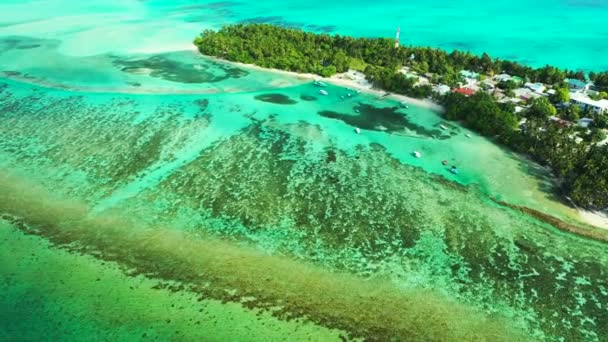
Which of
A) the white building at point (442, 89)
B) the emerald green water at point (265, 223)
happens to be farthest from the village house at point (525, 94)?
the emerald green water at point (265, 223)

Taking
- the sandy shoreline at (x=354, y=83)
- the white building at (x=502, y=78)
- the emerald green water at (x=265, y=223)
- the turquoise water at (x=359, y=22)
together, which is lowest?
the emerald green water at (x=265, y=223)

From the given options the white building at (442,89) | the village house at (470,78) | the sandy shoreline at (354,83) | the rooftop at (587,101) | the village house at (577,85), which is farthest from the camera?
the village house at (470,78)

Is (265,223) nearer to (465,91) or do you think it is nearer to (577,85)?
(465,91)

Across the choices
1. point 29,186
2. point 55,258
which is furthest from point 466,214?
point 29,186

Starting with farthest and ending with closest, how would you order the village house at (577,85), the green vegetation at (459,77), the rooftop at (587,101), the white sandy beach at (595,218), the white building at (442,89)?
the white building at (442,89) → the village house at (577,85) → the rooftop at (587,101) → the green vegetation at (459,77) → the white sandy beach at (595,218)

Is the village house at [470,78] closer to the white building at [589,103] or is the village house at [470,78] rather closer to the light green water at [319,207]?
the light green water at [319,207]

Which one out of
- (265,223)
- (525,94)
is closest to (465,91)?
(525,94)
